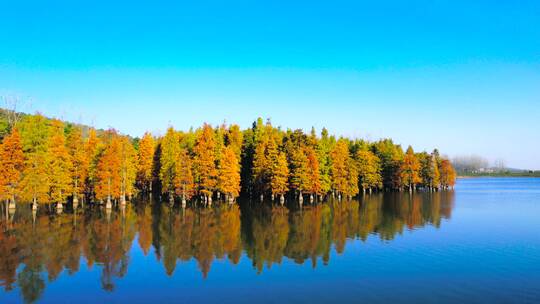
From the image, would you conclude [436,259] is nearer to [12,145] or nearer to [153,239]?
[153,239]

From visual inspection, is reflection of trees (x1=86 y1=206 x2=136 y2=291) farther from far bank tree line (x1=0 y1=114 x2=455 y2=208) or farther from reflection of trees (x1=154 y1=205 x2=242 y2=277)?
far bank tree line (x1=0 y1=114 x2=455 y2=208)

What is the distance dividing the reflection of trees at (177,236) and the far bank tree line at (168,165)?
18.4ft

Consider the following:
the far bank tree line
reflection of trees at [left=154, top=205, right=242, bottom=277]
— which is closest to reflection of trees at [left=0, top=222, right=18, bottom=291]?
reflection of trees at [left=154, top=205, right=242, bottom=277]

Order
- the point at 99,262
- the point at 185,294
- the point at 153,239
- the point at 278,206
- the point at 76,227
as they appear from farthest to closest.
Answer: the point at 278,206
the point at 76,227
the point at 153,239
the point at 99,262
the point at 185,294

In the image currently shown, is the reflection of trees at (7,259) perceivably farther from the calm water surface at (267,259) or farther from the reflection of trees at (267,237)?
the reflection of trees at (267,237)

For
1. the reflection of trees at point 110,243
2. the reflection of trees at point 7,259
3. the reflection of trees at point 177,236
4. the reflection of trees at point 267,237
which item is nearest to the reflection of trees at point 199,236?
Result: the reflection of trees at point 177,236

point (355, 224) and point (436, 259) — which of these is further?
point (355, 224)

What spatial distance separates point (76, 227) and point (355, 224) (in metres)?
32.8

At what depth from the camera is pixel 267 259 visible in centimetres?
3077

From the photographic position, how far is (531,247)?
3512cm

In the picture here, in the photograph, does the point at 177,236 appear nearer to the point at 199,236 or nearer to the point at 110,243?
the point at 199,236

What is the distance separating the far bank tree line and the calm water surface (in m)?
6.66

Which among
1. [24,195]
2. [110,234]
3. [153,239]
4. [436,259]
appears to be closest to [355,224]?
[436,259]

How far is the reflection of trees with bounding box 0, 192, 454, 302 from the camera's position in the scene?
28.7m
